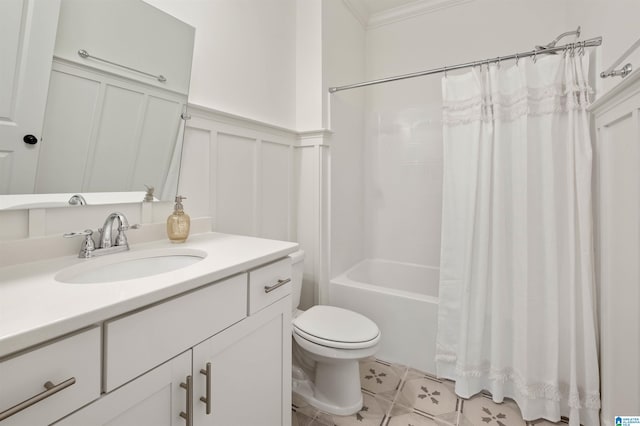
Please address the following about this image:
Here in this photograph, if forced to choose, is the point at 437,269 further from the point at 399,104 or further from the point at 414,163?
the point at 399,104

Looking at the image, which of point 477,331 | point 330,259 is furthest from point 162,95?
point 477,331

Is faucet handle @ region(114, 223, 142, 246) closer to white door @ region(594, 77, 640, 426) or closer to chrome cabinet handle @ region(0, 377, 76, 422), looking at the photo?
chrome cabinet handle @ region(0, 377, 76, 422)

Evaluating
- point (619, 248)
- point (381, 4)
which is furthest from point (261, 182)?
point (381, 4)

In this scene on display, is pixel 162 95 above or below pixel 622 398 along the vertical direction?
above

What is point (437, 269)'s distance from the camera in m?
2.39

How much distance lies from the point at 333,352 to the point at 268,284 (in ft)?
1.94

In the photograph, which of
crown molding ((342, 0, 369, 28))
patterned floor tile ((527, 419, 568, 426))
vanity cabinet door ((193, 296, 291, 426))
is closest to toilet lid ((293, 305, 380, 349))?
vanity cabinet door ((193, 296, 291, 426))

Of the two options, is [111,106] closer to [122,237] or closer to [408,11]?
[122,237]

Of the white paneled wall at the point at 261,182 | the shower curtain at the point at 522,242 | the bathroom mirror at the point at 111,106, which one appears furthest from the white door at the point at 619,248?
the bathroom mirror at the point at 111,106

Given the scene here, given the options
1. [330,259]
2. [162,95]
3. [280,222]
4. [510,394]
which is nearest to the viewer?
[162,95]

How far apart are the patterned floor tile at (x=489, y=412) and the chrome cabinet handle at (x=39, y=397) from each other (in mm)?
1635

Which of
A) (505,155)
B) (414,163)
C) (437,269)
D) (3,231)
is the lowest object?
(437,269)

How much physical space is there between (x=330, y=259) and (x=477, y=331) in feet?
3.20

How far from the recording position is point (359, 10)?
2.44 metres
